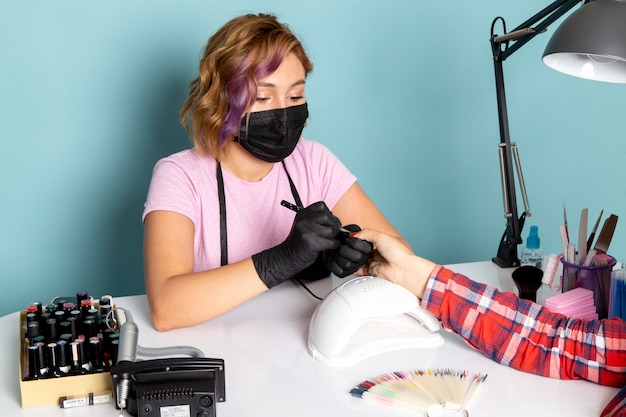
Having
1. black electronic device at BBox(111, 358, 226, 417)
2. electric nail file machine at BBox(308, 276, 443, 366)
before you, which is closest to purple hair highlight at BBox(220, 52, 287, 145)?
electric nail file machine at BBox(308, 276, 443, 366)

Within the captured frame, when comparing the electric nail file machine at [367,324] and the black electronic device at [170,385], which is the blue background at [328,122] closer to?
the electric nail file machine at [367,324]

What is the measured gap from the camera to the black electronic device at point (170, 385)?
4.01ft

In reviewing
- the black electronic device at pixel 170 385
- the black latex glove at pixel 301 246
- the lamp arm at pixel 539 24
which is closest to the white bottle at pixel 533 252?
the lamp arm at pixel 539 24

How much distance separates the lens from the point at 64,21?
222 centimetres

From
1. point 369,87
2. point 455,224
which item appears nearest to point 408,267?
point 369,87

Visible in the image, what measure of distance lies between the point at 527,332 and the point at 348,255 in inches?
15.9

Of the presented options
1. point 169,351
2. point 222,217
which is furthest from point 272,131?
point 169,351

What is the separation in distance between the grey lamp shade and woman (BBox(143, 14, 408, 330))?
0.58 m

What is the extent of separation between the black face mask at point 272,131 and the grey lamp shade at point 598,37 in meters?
0.62

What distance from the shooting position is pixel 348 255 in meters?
1.58

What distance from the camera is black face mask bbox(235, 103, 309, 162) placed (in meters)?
1.81

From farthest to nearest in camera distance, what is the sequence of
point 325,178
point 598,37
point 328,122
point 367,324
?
point 328,122
point 325,178
point 367,324
point 598,37

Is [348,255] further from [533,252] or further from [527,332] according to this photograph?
[533,252]

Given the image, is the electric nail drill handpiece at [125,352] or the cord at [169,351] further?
the cord at [169,351]
